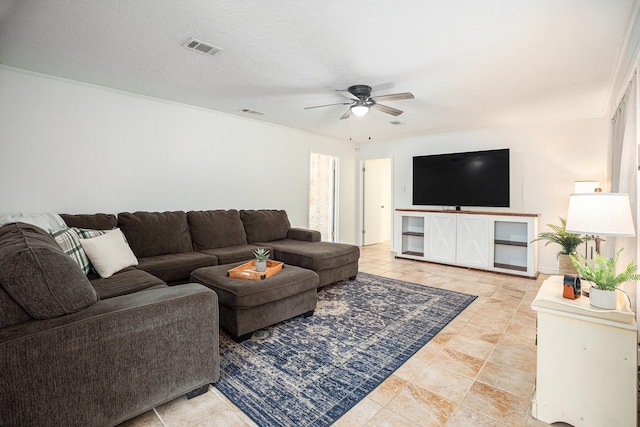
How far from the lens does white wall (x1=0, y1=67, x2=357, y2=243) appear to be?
2.97 m

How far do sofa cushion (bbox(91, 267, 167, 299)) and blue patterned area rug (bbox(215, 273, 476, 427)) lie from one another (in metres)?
0.74

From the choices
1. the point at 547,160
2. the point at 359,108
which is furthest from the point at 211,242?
the point at 547,160

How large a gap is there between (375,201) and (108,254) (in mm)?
5831

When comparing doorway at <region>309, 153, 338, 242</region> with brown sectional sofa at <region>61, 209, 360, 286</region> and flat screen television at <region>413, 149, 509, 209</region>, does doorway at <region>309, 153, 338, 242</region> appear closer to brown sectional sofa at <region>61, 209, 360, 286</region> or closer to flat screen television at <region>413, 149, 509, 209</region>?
flat screen television at <region>413, 149, 509, 209</region>

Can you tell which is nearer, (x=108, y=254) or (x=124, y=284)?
(x=124, y=284)

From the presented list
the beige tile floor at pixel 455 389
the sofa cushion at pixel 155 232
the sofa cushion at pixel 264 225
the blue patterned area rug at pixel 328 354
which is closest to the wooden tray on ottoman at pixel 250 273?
the blue patterned area rug at pixel 328 354

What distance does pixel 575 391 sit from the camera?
156cm

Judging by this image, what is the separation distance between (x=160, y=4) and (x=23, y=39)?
1385 mm

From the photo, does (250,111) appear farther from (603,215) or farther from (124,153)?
(603,215)

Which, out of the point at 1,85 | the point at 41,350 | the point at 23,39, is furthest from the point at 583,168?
the point at 1,85

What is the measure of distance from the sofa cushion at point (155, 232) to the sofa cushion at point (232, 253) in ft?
1.06

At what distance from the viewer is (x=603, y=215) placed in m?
1.60

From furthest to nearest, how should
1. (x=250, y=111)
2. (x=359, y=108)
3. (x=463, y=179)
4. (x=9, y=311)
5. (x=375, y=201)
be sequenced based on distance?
1. (x=375, y=201)
2. (x=463, y=179)
3. (x=250, y=111)
4. (x=359, y=108)
5. (x=9, y=311)

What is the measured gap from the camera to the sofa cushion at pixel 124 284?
6.91 ft
